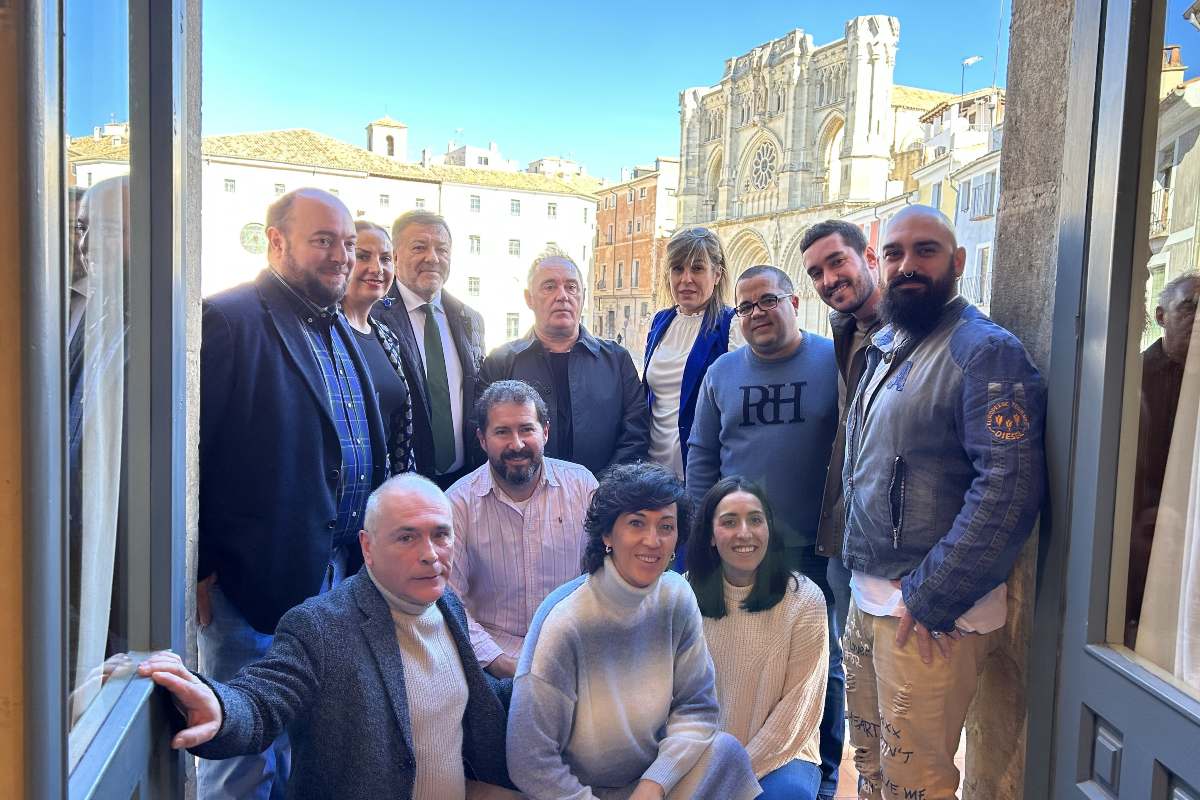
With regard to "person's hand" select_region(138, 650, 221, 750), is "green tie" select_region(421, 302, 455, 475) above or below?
above

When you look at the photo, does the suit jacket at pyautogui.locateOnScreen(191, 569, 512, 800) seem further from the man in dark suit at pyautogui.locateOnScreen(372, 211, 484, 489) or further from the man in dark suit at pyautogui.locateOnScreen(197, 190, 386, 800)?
the man in dark suit at pyautogui.locateOnScreen(372, 211, 484, 489)

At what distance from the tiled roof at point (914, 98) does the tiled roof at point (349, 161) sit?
15.9 m

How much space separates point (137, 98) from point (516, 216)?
29.6 feet

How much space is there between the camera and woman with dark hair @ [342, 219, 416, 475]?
2.30m

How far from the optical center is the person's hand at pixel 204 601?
196cm

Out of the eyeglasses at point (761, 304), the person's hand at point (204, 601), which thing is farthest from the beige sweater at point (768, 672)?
the person's hand at point (204, 601)

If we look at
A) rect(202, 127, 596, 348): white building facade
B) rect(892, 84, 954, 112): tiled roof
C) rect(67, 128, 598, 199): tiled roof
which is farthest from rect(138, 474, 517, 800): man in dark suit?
rect(892, 84, 954, 112): tiled roof

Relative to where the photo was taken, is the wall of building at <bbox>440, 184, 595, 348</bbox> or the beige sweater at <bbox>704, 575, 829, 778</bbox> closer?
the beige sweater at <bbox>704, 575, 829, 778</bbox>

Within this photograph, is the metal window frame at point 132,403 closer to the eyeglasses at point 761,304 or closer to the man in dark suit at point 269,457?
the man in dark suit at point 269,457

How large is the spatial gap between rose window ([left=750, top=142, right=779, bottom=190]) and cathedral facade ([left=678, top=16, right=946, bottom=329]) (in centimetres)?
3

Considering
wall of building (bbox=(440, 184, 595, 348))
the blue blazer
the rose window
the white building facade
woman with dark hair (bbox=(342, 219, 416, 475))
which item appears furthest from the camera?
the rose window

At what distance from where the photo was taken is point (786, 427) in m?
2.33

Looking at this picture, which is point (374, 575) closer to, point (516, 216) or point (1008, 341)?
point (1008, 341)

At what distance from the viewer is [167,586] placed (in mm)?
1549
